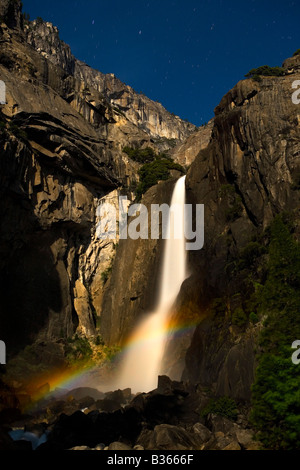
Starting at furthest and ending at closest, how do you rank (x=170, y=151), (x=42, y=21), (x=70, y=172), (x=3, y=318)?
(x=42, y=21), (x=170, y=151), (x=70, y=172), (x=3, y=318)

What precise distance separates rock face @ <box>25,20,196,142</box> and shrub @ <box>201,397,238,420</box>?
4029 inches

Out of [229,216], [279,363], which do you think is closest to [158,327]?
[229,216]

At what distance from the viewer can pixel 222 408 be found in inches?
714

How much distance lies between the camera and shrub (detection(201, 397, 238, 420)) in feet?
58.2

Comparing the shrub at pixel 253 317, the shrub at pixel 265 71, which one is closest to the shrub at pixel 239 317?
the shrub at pixel 253 317

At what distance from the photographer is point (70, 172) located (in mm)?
39875

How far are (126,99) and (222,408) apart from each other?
410 ft

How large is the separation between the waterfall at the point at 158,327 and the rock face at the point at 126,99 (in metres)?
80.8

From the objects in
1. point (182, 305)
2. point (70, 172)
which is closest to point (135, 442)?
point (182, 305)

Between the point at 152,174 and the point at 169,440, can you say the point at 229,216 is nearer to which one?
the point at 152,174

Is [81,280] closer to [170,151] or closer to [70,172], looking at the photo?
[70,172]

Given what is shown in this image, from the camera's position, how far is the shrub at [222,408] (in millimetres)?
17734

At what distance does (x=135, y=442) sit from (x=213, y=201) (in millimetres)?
23843

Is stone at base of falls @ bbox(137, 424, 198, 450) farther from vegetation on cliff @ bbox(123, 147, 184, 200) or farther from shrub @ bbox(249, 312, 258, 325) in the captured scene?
vegetation on cliff @ bbox(123, 147, 184, 200)
